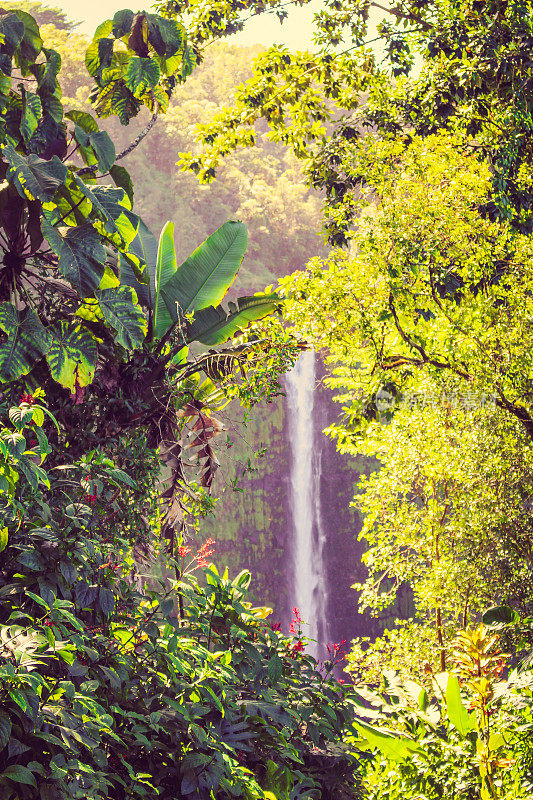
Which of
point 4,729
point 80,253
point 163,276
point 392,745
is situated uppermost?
point 80,253

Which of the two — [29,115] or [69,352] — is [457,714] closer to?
[69,352]

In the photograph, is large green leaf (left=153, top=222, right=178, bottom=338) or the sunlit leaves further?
large green leaf (left=153, top=222, right=178, bottom=338)

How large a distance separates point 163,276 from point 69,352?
2859 mm

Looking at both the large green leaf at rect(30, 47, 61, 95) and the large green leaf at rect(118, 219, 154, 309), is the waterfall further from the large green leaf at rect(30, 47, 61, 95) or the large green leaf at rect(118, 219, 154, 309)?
the large green leaf at rect(30, 47, 61, 95)

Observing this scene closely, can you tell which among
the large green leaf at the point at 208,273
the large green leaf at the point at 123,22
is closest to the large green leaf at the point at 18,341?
the large green leaf at the point at 123,22

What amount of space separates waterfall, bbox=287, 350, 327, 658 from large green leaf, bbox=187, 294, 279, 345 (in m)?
14.8

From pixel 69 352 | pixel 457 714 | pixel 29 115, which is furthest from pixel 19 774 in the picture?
pixel 29 115

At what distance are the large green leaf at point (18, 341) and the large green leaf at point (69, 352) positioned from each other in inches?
4.4

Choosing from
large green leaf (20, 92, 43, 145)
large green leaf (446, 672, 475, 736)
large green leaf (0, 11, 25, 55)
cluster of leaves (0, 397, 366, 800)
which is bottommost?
large green leaf (446, 672, 475, 736)

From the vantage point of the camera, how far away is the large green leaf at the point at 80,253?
12.5ft

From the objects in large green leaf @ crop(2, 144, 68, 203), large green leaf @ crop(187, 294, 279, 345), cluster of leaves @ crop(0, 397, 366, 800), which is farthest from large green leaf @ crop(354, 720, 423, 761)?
large green leaf @ crop(187, 294, 279, 345)

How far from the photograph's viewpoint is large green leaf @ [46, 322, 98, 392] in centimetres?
431

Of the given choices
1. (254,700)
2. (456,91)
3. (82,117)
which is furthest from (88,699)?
(456,91)

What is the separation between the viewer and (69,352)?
436 cm
